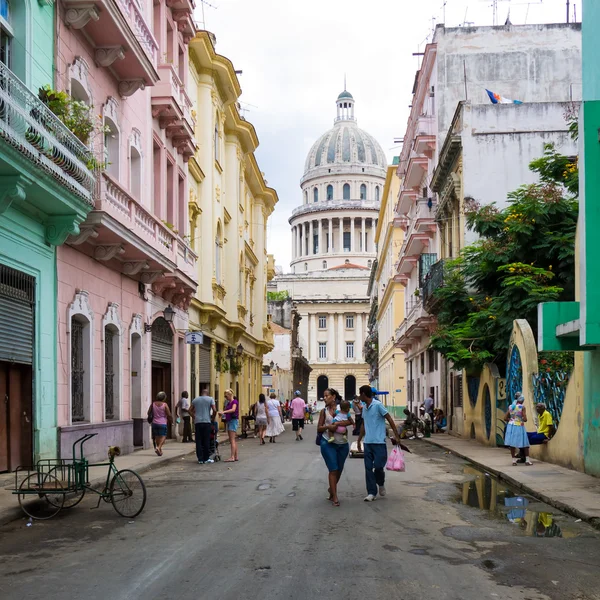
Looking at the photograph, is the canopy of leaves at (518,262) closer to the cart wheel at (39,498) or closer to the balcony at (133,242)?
the balcony at (133,242)

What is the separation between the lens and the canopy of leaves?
23.2 metres

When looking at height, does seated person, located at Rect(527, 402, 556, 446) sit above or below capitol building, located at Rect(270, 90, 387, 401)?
below

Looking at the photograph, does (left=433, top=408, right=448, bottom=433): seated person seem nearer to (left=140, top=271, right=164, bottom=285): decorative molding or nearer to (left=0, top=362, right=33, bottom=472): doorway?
(left=140, top=271, right=164, bottom=285): decorative molding

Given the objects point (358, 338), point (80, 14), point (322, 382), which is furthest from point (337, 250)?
point (80, 14)

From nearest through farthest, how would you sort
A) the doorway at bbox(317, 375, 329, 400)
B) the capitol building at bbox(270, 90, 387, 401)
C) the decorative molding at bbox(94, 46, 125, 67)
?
the decorative molding at bbox(94, 46, 125, 67)
the capitol building at bbox(270, 90, 387, 401)
the doorway at bbox(317, 375, 329, 400)

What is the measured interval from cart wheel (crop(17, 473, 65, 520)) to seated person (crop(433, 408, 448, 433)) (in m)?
25.1

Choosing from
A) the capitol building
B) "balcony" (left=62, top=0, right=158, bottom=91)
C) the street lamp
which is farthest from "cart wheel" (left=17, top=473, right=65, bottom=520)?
the capitol building

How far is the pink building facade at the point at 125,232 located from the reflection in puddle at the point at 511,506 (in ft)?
23.5

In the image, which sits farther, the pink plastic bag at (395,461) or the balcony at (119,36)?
the balcony at (119,36)

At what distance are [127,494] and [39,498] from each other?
119cm

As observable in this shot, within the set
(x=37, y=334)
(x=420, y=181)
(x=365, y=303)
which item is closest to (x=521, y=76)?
(x=420, y=181)

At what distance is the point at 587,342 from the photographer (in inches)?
522

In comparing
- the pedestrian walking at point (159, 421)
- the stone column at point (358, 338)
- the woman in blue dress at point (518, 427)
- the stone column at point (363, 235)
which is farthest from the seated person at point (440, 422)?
the stone column at point (363, 235)

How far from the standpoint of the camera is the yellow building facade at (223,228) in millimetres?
31047
